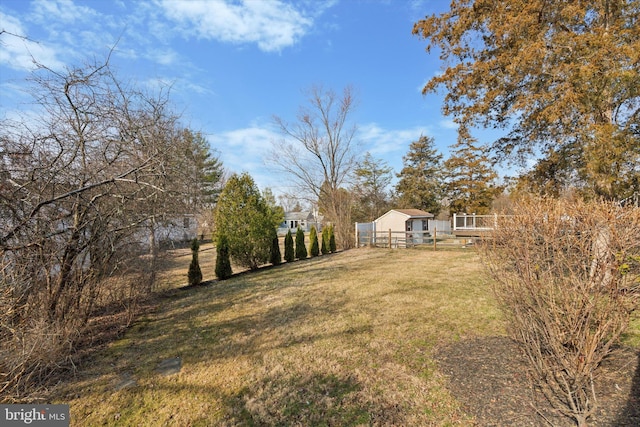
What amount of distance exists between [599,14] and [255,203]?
9707 millimetres

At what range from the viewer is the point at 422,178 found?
86.8 feet

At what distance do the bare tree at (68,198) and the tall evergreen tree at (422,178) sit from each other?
80.2 feet

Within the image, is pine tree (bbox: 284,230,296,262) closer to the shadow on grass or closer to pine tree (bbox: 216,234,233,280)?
pine tree (bbox: 216,234,233,280)

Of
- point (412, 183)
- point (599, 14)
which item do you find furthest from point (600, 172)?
point (412, 183)

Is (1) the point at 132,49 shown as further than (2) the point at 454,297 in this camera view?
No

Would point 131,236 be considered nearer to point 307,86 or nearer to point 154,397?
point 154,397

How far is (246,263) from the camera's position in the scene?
32.0 feet

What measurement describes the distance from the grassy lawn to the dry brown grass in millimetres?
13

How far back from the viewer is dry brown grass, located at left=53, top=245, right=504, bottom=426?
2404 millimetres

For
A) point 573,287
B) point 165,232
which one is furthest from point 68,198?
point 573,287

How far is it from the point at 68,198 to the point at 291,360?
131 inches

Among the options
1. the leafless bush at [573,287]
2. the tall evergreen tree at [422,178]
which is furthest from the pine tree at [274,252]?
the tall evergreen tree at [422,178]

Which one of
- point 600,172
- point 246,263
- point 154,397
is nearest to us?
point 154,397

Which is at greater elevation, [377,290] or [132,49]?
[132,49]
